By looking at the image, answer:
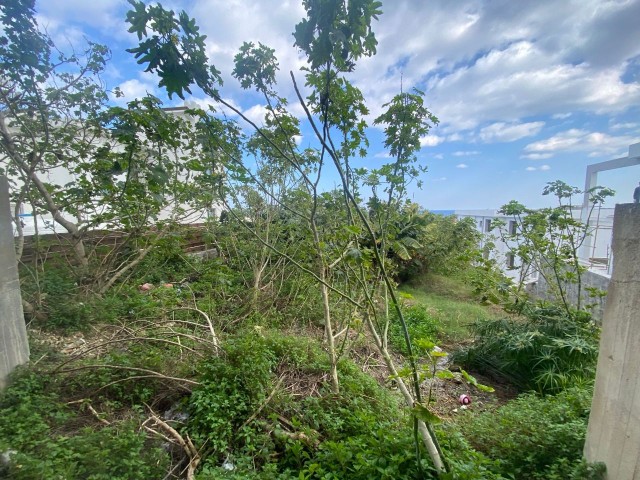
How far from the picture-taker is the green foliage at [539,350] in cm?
317

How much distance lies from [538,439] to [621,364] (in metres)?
0.79

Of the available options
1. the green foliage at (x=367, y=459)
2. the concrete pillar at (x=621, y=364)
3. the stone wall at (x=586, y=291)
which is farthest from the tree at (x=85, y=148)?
the stone wall at (x=586, y=291)

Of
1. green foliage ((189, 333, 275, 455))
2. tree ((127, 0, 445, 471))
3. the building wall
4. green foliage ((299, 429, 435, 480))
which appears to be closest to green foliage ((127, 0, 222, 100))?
tree ((127, 0, 445, 471))

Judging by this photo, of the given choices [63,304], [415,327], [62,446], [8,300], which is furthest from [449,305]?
[8,300]

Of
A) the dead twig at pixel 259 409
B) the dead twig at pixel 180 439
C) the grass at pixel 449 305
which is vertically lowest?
the grass at pixel 449 305

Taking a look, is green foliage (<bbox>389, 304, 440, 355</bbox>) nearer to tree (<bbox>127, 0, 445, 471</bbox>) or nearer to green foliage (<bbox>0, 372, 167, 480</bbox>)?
tree (<bbox>127, 0, 445, 471</bbox>)

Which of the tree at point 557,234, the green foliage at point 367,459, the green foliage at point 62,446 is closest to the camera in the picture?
the green foliage at point 62,446

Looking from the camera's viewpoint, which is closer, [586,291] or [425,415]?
[425,415]

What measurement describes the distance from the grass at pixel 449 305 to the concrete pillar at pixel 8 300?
11.1 ft

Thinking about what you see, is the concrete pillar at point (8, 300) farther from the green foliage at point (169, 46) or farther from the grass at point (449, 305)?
the grass at point (449, 305)

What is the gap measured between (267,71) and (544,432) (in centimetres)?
335

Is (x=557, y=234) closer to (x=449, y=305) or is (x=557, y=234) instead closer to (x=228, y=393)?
(x=449, y=305)

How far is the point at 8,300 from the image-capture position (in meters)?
2.09

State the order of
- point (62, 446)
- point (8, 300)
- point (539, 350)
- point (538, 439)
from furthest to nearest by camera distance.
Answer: point (539, 350)
point (8, 300)
point (538, 439)
point (62, 446)
